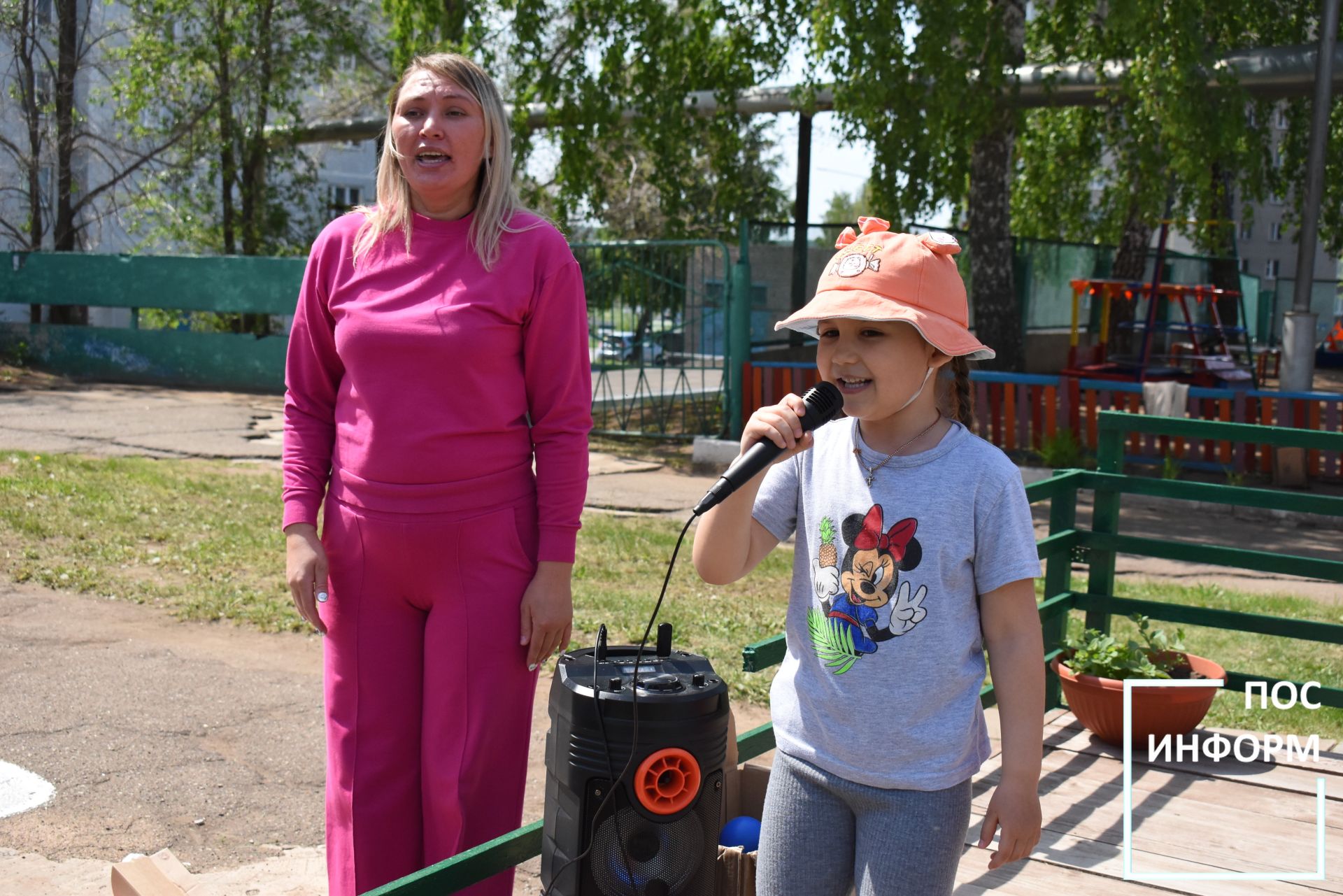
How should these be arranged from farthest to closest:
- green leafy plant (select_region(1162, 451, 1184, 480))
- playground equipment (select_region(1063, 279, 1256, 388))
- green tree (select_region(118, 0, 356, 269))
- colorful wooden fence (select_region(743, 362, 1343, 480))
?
green tree (select_region(118, 0, 356, 269)) < playground equipment (select_region(1063, 279, 1256, 388)) < colorful wooden fence (select_region(743, 362, 1343, 480)) < green leafy plant (select_region(1162, 451, 1184, 480))

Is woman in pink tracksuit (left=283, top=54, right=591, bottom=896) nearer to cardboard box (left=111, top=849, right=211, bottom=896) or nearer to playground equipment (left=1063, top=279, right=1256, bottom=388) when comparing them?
cardboard box (left=111, top=849, right=211, bottom=896)

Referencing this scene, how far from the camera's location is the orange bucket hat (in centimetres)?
214

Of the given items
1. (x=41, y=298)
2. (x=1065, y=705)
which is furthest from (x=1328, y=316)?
(x=1065, y=705)

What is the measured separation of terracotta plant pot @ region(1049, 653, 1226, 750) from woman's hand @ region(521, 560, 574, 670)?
91.7 inches

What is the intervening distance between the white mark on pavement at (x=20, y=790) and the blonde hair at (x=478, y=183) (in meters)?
2.71

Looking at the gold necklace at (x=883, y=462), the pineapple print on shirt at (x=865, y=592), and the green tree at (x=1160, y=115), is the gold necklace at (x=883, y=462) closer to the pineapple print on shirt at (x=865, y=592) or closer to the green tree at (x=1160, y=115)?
the pineapple print on shirt at (x=865, y=592)

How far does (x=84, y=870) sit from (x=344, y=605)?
1.87 m

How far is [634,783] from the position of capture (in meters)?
2.30

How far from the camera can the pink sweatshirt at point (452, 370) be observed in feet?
8.30

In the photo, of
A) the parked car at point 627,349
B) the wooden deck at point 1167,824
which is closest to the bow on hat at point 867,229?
the wooden deck at point 1167,824

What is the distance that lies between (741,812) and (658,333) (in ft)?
37.7

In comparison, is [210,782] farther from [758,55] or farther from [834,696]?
[758,55]

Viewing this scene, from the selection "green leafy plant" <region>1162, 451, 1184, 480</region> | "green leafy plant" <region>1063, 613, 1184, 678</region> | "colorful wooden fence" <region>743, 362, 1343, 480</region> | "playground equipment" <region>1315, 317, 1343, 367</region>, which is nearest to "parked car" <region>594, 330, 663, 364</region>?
"colorful wooden fence" <region>743, 362, 1343, 480</region>

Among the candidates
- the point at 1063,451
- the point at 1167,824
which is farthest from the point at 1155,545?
the point at 1063,451
